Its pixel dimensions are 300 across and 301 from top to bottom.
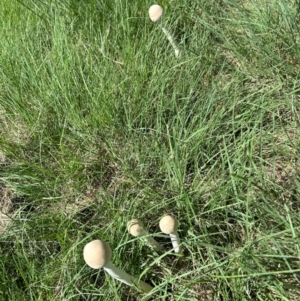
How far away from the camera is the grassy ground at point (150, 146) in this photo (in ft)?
3.98

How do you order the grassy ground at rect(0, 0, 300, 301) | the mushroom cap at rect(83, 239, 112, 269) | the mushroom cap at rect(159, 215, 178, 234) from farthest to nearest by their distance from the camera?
1. the grassy ground at rect(0, 0, 300, 301)
2. the mushroom cap at rect(159, 215, 178, 234)
3. the mushroom cap at rect(83, 239, 112, 269)

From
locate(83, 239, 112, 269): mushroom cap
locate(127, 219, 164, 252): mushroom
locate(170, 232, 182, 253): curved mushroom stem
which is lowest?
locate(170, 232, 182, 253): curved mushroom stem

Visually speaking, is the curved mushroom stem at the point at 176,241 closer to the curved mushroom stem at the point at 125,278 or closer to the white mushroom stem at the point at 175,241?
the white mushroom stem at the point at 175,241

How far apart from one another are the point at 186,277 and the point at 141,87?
0.72 metres

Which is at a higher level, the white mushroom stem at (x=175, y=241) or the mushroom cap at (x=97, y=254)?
the mushroom cap at (x=97, y=254)

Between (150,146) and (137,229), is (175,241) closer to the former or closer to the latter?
(137,229)

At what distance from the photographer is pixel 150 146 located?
1516 millimetres

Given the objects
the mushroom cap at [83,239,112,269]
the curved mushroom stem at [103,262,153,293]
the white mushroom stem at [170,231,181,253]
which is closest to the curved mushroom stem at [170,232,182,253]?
the white mushroom stem at [170,231,181,253]

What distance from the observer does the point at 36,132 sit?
5.53 feet

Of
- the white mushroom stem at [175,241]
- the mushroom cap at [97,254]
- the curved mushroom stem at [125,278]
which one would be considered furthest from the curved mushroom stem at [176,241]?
the mushroom cap at [97,254]

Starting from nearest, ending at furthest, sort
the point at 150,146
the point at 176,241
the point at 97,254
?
1. the point at 97,254
2. the point at 176,241
3. the point at 150,146

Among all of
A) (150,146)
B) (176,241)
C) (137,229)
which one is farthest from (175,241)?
(150,146)

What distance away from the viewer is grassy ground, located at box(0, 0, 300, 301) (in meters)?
1.21

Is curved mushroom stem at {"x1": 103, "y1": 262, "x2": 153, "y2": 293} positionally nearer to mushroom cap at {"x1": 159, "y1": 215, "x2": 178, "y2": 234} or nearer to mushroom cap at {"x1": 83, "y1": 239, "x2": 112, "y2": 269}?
mushroom cap at {"x1": 83, "y1": 239, "x2": 112, "y2": 269}
